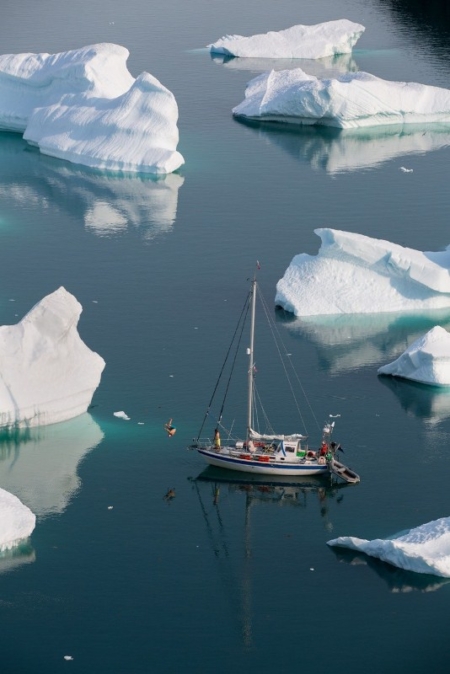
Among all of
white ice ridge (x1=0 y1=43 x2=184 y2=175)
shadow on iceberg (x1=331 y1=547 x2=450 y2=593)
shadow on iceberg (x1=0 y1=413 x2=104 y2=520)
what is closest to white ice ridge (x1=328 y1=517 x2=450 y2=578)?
shadow on iceberg (x1=331 y1=547 x2=450 y2=593)

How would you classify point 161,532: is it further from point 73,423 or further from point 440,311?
point 440,311

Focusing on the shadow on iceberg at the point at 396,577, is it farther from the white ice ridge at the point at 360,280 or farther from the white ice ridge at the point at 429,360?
the white ice ridge at the point at 360,280

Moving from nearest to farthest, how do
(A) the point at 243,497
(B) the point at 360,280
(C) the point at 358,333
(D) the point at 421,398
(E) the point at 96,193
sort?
(A) the point at 243,497 → (D) the point at 421,398 → (C) the point at 358,333 → (B) the point at 360,280 → (E) the point at 96,193

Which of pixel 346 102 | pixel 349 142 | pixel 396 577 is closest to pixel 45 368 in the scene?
pixel 396 577

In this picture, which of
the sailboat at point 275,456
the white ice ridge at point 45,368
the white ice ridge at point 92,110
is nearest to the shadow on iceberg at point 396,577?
the sailboat at point 275,456

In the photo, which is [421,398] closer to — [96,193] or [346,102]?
[96,193]
